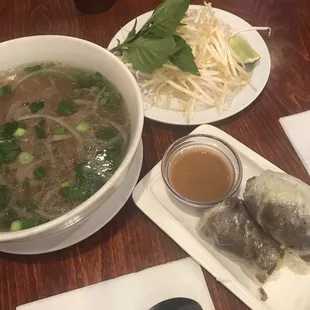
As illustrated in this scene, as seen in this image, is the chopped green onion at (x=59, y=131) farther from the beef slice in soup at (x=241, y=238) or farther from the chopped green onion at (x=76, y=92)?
the beef slice in soup at (x=241, y=238)

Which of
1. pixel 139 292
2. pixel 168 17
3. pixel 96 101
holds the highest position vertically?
pixel 168 17

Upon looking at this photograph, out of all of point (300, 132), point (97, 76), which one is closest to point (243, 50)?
point (300, 132)

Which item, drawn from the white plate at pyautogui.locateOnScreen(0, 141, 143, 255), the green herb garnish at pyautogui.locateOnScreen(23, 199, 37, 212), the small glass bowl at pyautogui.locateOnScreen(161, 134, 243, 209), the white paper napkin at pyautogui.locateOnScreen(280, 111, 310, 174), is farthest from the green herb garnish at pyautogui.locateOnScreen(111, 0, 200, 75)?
the green herb garnish at pyautogui.locateOnScreen(23, 199, 37, 212)

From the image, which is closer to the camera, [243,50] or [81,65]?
[81,65]

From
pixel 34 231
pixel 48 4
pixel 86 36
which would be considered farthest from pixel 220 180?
pixel 48 4

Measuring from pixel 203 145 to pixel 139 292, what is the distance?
0.51 metres

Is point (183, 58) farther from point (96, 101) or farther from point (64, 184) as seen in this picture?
point (64, 184)

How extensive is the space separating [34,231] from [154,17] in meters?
0.84

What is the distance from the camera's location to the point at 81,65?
52.6 inches

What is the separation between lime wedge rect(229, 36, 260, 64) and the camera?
161 cm

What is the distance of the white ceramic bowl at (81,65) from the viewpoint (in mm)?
965

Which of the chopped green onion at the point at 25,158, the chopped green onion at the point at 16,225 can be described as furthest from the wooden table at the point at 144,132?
the chopped green onion at the point at 25,158

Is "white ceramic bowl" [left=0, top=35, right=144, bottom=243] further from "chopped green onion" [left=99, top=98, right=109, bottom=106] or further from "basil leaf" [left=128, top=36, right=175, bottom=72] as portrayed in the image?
"basil leaf" [left=128, top=36, right=175, bottom=72]

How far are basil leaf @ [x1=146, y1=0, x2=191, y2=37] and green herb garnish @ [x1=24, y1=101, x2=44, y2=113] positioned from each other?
17.8 inches
